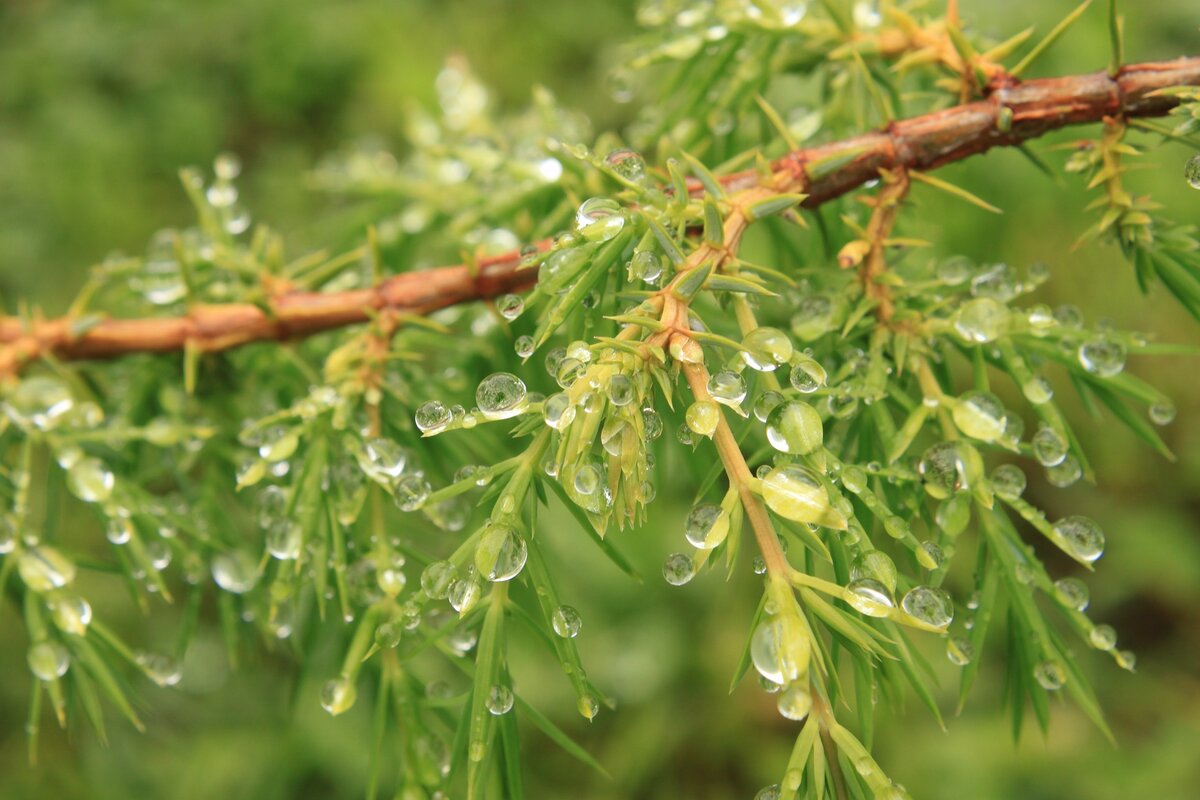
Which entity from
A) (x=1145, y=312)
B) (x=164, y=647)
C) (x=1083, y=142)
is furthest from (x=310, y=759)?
(x=1145, y=312)

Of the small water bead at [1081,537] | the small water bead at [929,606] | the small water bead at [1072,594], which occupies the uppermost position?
the small water bead at [929,606]

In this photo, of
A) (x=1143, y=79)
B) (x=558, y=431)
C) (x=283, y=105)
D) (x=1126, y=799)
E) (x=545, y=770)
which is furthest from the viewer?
(x=283, y=105)

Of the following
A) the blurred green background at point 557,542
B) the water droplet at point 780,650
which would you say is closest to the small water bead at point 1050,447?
the water droplet at point 780,650

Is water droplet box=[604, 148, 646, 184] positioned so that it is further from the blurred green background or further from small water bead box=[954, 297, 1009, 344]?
the blurred green background

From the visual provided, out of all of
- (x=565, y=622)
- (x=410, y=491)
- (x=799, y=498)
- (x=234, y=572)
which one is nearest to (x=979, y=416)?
(x=799, y=498)

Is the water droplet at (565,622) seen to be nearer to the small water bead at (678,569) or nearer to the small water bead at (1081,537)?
the small water bead at (678,569)

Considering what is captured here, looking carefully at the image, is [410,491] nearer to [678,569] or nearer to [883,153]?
[678,569]

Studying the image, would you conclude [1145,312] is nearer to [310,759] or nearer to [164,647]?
[310,759]
